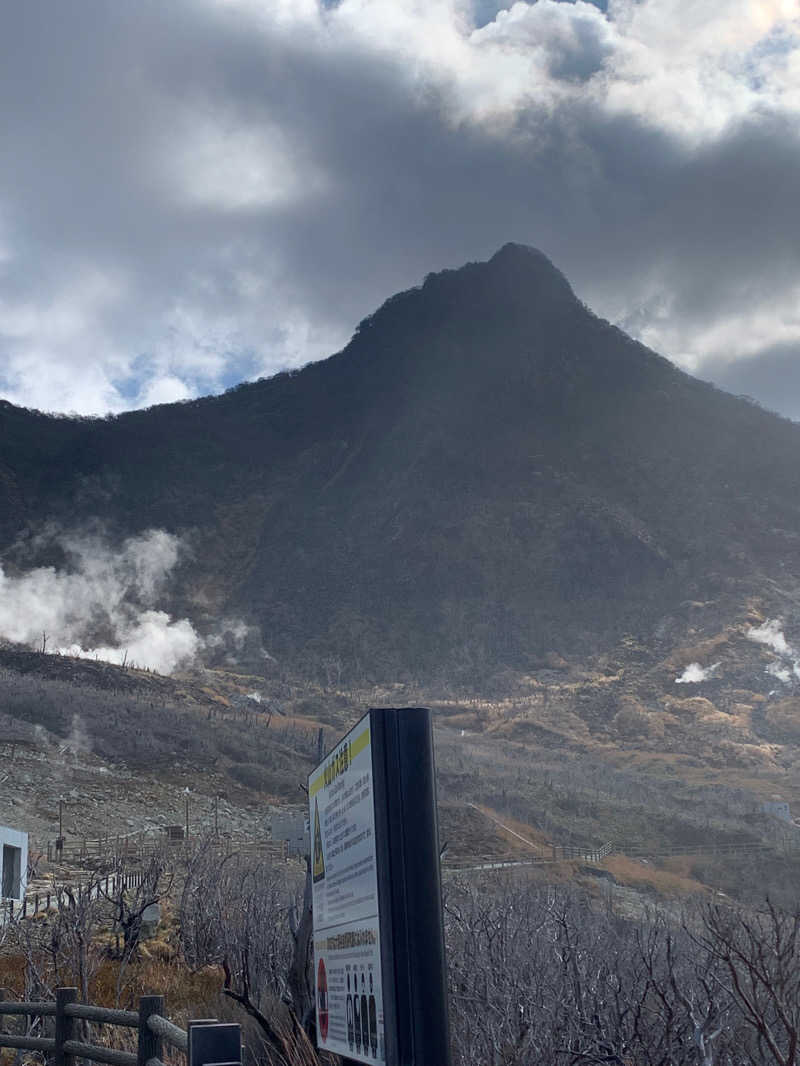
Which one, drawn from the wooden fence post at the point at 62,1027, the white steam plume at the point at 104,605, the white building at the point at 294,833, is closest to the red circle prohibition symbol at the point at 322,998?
the wooden fence post at the point at 62,1027

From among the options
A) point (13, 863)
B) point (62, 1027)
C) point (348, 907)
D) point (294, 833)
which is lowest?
point (62, 1027)

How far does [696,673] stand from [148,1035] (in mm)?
91589

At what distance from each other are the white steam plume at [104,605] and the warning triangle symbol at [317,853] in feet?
328

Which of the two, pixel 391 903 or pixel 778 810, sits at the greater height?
pixel 778 810

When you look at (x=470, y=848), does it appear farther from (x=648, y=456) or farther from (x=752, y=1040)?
(x=648, y=456)

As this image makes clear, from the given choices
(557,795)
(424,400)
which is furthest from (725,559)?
(557,795)

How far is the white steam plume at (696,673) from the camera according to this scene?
9144 cm

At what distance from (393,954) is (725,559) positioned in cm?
11173

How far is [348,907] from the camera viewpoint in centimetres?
443

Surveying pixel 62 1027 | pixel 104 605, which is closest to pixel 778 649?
pixel 104 605

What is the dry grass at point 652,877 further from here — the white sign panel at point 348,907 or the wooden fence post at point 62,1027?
the white sign panel at point 348,907

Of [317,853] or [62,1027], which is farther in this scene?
[62,1027]

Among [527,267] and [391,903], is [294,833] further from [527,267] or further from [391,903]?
[527,267]

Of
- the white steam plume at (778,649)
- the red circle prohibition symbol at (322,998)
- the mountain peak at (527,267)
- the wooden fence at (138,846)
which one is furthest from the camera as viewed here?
the mountain peak at (527,267)
